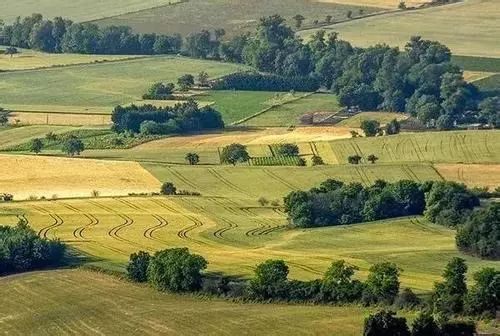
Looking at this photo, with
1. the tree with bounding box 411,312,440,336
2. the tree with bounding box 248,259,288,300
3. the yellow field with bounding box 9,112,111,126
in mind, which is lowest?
the yellow field with bounding box 9,112,111,126

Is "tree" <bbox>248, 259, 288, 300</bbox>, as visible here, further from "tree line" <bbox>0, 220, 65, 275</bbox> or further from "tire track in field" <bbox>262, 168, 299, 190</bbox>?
"tire track in field" <bbox>262, 168, 299, 190</bbox>

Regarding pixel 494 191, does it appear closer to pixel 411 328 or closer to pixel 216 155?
pixel 216 155

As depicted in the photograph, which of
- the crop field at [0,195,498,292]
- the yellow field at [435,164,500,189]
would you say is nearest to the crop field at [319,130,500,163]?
the yellow field at [435,164,500,189]

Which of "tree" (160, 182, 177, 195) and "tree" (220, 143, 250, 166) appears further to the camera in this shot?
"tree" (220, 143, 250, 166)

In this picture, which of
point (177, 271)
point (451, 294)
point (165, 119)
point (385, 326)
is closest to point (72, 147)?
point (165, 119)

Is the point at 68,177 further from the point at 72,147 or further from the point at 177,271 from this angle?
the point at 177,271

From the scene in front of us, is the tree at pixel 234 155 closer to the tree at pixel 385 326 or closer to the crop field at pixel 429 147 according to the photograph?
the crop field at pixel 429 147

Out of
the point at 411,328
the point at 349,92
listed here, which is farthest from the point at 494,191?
the point at 349,92

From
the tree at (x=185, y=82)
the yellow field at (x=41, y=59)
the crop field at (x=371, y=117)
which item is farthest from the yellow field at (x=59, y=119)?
the yellow field at (x=41, y=59)
